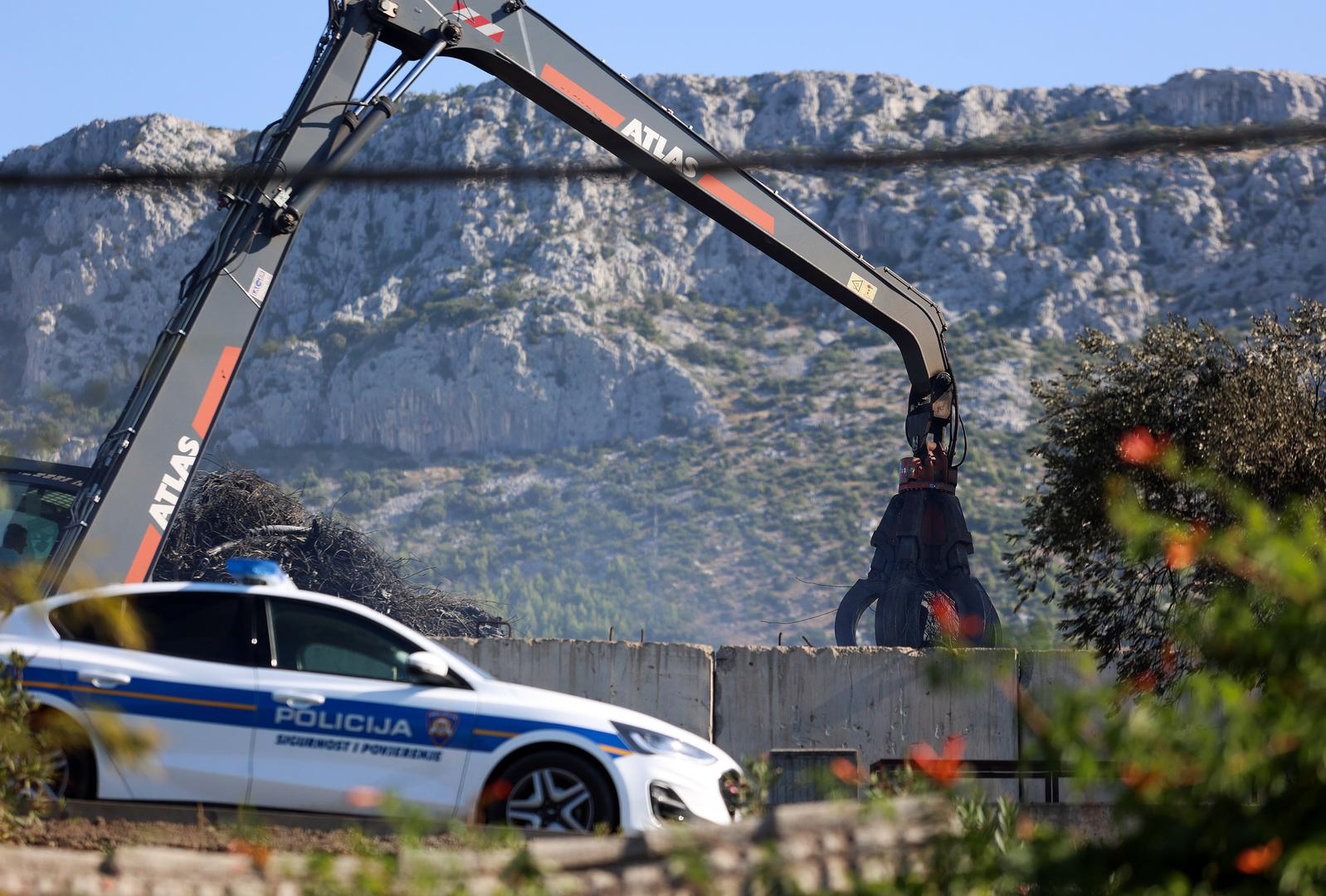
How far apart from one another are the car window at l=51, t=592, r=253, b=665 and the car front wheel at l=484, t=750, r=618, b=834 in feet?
5.47

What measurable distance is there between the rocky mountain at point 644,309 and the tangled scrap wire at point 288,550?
6774cm

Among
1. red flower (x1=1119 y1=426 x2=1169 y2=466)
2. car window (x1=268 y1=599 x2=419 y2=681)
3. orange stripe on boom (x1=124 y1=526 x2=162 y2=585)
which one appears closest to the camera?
car window (x1=268 y1=599 x2=419 y2=681)

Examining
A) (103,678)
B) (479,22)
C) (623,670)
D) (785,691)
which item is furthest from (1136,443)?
(103,678)

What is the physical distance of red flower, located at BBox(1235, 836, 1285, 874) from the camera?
13.0ft

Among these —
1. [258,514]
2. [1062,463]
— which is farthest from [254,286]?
[258,514]

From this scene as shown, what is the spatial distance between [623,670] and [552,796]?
7578mm

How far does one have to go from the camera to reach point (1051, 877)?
4.23m

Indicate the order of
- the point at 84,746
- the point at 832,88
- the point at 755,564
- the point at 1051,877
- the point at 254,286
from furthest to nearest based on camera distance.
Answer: the point at 832,88 → the point at 755,564 → the point at 254,286 → the point at 84,746 → the point at 1051,877

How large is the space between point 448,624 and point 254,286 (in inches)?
635

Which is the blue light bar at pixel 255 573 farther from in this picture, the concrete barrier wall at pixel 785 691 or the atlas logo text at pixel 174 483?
the concrete barrier wall at pixel 785 691

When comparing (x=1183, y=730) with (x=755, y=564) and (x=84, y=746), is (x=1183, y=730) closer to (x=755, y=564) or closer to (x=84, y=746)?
(x=84, y=746)

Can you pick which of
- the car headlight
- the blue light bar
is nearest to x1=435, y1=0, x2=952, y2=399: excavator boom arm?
the blue light bar

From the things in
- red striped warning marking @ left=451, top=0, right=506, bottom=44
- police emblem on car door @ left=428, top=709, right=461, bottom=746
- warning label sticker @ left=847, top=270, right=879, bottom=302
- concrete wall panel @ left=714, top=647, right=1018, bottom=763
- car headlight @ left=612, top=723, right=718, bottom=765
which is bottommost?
concrete wall panel @ left=714, top=647, right=1018, bottom=763

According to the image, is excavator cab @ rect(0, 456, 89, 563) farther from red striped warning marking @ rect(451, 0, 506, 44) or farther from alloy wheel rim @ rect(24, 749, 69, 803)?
alloy wheel rim @ rect(24, 749, 69, 803)
